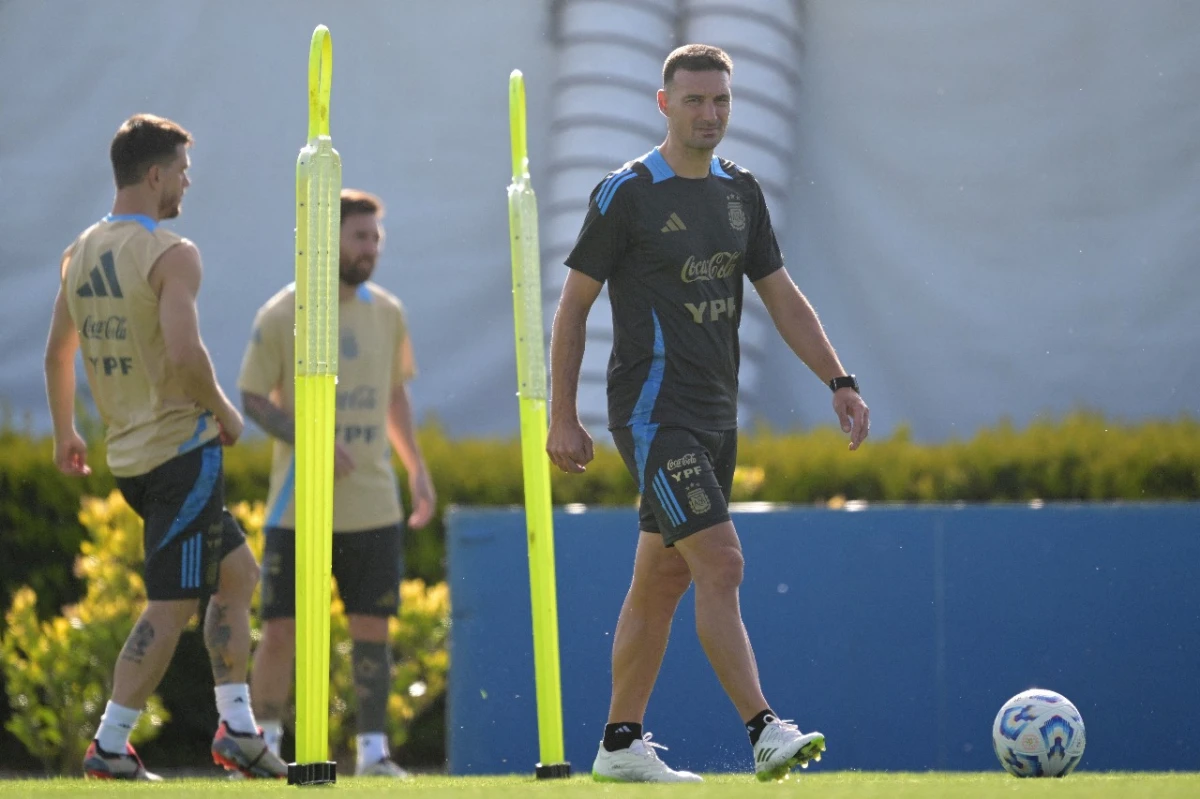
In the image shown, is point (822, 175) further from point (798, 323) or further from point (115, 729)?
point (115, 729)

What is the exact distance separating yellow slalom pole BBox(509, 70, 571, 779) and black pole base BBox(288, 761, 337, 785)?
2.87 ft

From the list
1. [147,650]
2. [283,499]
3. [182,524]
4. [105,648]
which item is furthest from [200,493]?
[105,648]

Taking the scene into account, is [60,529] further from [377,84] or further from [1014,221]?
[1014,221]

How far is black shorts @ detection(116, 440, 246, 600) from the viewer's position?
20.4 feet

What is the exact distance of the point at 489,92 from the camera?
→ 12789 mm

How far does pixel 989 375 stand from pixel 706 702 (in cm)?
533

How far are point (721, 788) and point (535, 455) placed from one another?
1.38m

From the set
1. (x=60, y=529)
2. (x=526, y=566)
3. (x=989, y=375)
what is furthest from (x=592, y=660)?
(x=989, y=375)

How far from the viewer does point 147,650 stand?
20.3ft

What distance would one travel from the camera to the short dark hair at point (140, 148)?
6.32m

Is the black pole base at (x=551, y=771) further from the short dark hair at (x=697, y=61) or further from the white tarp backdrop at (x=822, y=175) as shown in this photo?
the white tarp backdrop at (x=822, y=175)

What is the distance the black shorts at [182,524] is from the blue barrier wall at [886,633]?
1.45 m

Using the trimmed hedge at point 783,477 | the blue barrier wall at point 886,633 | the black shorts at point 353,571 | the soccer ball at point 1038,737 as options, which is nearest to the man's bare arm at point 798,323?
the soccer ball at point 1038,737

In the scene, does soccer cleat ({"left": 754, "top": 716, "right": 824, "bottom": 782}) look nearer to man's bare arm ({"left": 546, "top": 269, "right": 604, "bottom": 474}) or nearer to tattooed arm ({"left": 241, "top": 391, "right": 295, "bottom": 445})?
man's bare arm ({"left": 546, "top": 269, "right": 604, "bottom": 474})
